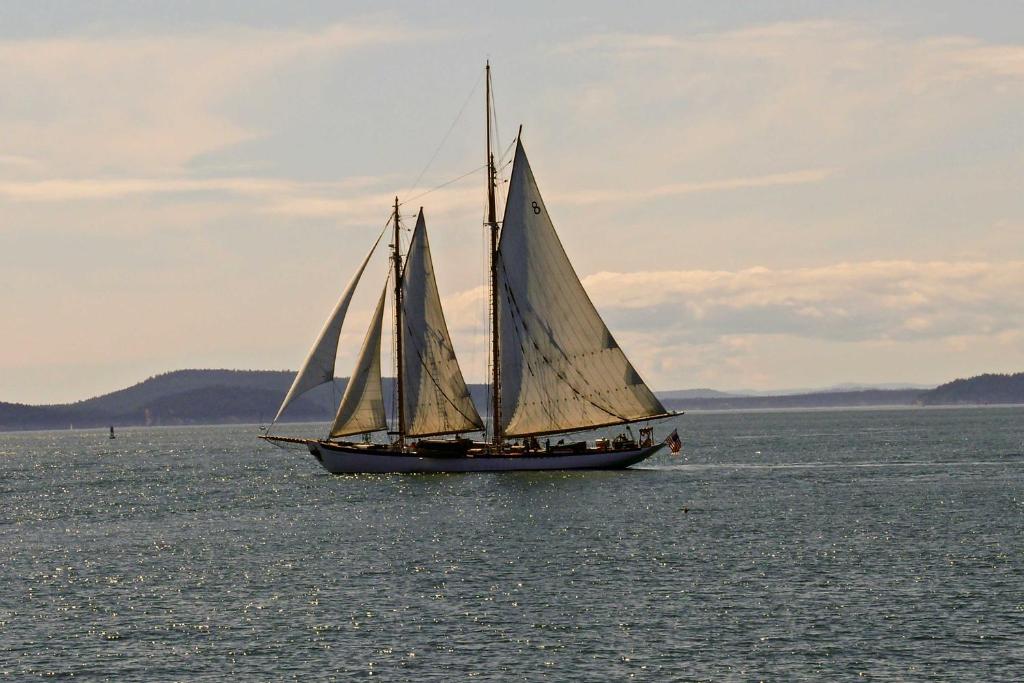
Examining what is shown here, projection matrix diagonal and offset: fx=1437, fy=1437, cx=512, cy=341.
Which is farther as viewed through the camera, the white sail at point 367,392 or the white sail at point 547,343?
the white sail at point 367,392

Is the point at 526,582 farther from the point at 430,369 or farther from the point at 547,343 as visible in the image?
the point at 430,369

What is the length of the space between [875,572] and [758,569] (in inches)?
159

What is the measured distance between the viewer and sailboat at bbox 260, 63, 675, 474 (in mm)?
87688

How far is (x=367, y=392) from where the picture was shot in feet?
303

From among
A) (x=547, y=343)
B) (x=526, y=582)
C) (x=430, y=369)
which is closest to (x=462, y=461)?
(x=430, y=369)

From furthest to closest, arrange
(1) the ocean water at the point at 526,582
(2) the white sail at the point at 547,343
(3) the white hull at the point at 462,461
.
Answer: (3) the white hull at the point at 462,461 < (2) the white sail at the point at 547,343 < (1) the ocean water at the point at 526,582

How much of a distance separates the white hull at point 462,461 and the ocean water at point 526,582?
1204 millimetres

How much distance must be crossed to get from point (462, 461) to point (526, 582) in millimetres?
43597

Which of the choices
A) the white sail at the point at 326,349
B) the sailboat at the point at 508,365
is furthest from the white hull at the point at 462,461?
the white sail at the point at 326,349

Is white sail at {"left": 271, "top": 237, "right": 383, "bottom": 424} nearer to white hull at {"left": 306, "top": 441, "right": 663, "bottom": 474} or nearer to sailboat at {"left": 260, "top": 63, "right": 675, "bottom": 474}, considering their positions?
sailboat at {"left": 260, "top": 63, "right": 675, "bottom": 474}

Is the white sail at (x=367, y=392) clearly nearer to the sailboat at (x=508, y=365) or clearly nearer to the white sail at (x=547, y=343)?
the sailboat at (x=508, y=365)

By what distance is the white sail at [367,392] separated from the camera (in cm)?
9200

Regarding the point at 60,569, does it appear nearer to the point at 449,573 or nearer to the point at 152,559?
the point at 152,559

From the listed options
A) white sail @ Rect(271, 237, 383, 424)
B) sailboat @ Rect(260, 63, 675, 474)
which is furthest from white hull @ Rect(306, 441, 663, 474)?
white sail @ Rect(271, 237, 383, 424)
